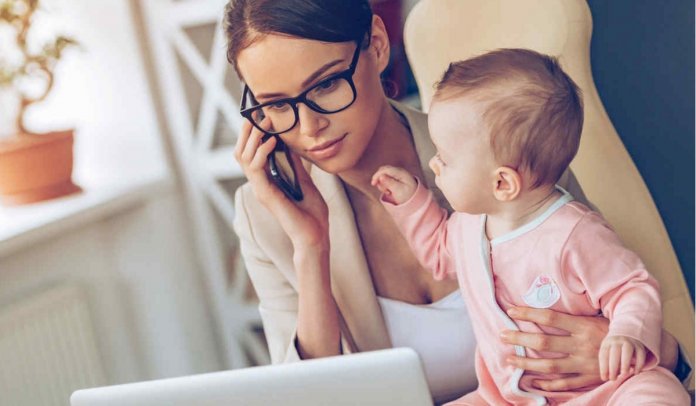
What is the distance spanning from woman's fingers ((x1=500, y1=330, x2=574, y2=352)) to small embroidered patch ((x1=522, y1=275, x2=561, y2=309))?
0.03m

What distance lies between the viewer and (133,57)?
1175 millimetres

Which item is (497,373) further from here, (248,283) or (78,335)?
(78,335)

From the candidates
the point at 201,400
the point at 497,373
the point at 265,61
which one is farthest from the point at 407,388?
the point at 265,61

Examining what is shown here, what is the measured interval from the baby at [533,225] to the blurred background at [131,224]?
0.44 metres

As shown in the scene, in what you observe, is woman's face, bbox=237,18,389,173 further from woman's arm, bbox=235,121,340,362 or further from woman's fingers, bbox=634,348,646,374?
woman's fingers, bbox=634,348,646,374

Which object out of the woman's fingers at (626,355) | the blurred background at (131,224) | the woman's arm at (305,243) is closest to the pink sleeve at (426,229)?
the woman's arm at (305,243)

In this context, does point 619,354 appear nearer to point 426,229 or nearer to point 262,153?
point 426,229

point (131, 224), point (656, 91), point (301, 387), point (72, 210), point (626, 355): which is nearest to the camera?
point (626, 355)

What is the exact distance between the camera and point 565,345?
2.23ft

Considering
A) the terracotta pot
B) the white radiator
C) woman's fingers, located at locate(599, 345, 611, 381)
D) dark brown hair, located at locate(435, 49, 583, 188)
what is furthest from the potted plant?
woman's fingers, located at locate(599, 345, 611, 381)

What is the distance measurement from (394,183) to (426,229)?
60 mm

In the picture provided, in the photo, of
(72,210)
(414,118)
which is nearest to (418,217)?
(414,118)

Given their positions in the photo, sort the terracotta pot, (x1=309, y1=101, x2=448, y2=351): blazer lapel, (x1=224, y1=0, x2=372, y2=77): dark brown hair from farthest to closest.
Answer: the terracotta pot → (x1=309, y1=101, x2=448, y2=351): blazer lapel → (x1=224, y1=0, x2=372, y2=77): dark brown hair

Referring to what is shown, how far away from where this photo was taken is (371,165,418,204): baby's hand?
772 mm
